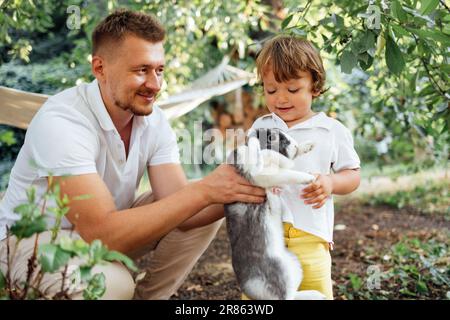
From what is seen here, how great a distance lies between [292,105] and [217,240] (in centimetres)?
279

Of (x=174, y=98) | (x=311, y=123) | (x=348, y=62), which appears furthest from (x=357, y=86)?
(x=311, y=123)

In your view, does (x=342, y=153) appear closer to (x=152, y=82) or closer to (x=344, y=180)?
→ (x=344, y=180)

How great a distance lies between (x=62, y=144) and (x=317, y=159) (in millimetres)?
896

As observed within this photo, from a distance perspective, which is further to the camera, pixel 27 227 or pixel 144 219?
pixel 144 219

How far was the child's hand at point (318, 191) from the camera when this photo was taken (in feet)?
6.01

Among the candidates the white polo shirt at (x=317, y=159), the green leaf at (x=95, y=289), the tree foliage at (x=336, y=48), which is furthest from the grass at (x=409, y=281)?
A: the green leaf at (x=95, y=289)

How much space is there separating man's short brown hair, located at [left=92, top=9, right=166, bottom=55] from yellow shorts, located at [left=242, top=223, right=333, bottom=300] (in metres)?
0.93

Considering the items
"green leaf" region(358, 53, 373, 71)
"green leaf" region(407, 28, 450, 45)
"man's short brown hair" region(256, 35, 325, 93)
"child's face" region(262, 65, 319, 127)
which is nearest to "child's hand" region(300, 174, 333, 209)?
"child's face" region(262, 65, 319, 127)

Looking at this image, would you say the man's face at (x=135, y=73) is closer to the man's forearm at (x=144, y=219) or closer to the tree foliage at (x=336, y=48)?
the man's forearm at (x=144, y=219)

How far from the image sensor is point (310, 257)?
1922 millimetres

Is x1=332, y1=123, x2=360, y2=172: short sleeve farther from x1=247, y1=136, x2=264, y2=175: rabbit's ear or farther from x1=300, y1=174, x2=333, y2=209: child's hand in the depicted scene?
x1=247, y1=136, x2=264, y2=175: rabbit's ear

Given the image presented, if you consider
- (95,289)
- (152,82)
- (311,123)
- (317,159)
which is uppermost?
(152,82)

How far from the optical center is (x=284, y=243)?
1.86m

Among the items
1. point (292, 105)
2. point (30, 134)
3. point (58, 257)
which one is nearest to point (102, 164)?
point (30, 134)
